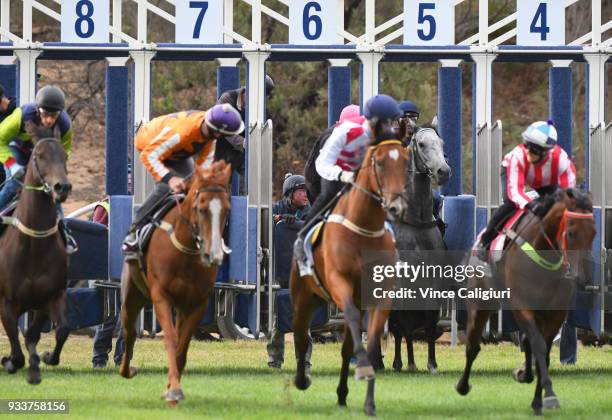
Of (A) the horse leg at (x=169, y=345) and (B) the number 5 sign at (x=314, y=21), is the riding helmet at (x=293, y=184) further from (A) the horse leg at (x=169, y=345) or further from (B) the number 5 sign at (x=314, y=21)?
(A) the horse leg at (x=169, y=345)

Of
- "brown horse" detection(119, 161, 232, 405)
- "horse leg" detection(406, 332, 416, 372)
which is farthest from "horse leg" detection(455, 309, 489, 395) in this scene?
"horse leg" detection(406, 332, 416, 372)

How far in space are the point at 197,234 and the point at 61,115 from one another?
5.52 ft

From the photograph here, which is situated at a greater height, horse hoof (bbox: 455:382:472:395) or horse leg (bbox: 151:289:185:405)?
horse leg (bbox: 151:289:185:405)

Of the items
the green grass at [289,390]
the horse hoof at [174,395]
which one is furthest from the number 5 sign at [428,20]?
the horse hoof at [174,395]

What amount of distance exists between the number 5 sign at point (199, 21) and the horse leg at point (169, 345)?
3.55m

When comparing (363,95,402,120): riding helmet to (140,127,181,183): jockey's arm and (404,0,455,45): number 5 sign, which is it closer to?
(140,127,181,183): jockey's arm

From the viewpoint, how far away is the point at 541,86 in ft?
97.8

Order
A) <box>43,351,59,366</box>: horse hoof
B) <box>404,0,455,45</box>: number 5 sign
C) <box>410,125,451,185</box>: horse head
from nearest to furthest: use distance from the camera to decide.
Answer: <box>43,351,59,366</box>: horse hoof < <box>410,125,451,185</box>: horse head < <box>404,0,455,45</box>: number 5 sign

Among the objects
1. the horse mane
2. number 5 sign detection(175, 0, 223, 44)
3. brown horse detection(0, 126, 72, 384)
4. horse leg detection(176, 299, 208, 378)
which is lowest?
horse leg detection(176, 299, 208, 378)

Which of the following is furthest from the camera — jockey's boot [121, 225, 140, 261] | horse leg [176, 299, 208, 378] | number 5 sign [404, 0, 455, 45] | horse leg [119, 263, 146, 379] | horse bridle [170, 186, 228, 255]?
number 5 sign [404, 0, 455, 45]

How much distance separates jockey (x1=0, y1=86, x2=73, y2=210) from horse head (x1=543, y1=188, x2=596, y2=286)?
329 centimetres

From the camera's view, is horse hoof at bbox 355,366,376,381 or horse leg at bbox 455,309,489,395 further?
horse leg at bbox 455,309,489,395

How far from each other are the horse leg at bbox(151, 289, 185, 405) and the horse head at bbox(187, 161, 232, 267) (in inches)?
20.4

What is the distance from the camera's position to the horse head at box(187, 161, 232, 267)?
902 cm
